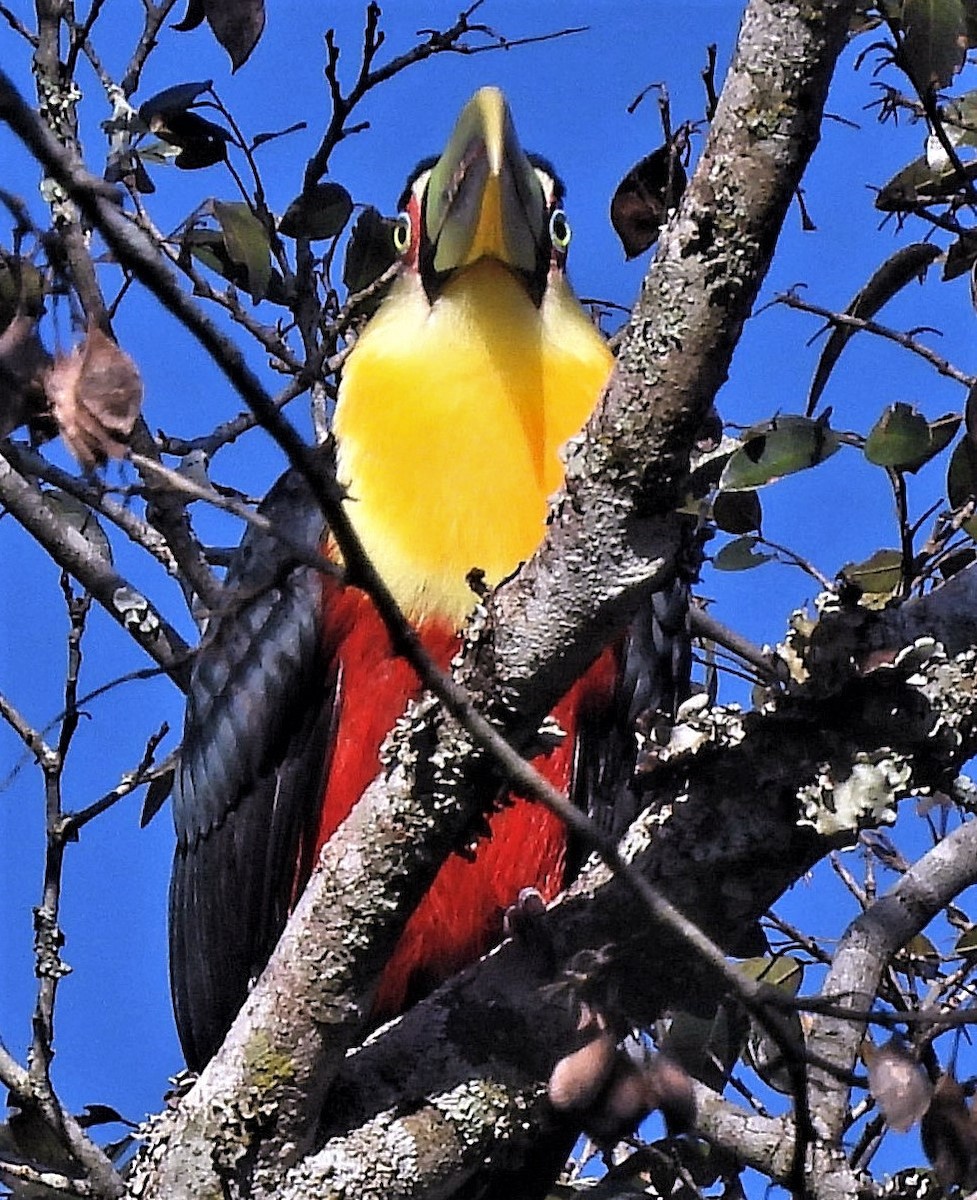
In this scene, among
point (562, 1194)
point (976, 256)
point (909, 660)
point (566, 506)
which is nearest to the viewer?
point (566, 506)

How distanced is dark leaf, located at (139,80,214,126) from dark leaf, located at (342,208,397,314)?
43cm

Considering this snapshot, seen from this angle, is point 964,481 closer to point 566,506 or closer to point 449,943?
point 566,506

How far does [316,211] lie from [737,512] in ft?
2.96

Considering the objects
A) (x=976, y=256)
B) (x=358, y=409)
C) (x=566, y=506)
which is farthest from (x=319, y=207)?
(x=566, y=506)

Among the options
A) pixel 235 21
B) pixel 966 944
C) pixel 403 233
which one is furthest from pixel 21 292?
pixel 966 944

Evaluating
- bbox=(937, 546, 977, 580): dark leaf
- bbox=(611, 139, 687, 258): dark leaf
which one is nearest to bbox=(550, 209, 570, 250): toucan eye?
bbox=(611, 139, 687, 258): dark leaf

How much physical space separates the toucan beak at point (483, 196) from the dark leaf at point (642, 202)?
300 millimetres

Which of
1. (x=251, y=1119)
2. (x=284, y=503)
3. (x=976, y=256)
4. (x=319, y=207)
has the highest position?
(x=319, y=207)

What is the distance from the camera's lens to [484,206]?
273 centimetres

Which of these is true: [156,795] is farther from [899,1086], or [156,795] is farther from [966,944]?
[899,1086]

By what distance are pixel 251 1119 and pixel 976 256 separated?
133 cm

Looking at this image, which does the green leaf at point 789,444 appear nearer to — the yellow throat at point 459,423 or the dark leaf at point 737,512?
the dark leaf at point 737,512

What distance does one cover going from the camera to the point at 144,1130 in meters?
1.97

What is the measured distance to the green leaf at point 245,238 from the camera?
2721mm
